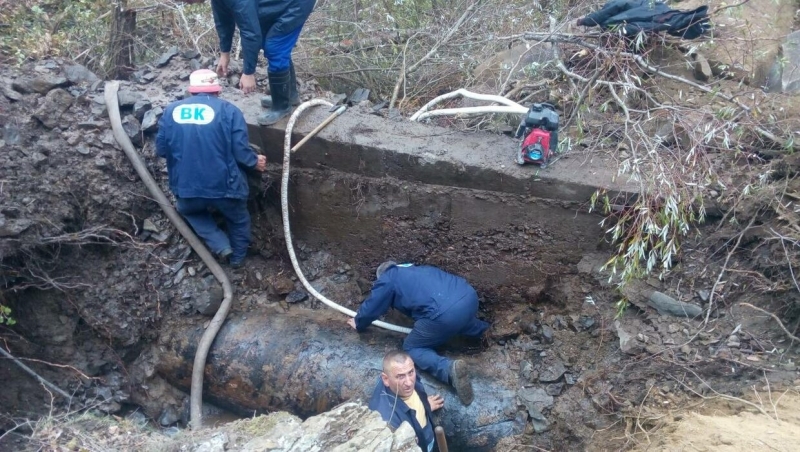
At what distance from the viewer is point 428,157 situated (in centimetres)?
415

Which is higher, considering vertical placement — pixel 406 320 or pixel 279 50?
pixel 279 50

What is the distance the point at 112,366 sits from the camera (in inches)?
177

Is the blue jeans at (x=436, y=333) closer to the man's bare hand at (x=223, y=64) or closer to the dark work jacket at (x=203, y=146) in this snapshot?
the dark work jacket at (x=203, y=146)

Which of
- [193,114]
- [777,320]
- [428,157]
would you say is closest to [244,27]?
[193,114]

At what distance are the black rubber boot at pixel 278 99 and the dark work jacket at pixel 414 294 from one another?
1.37m

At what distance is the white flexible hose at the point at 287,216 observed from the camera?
430cm

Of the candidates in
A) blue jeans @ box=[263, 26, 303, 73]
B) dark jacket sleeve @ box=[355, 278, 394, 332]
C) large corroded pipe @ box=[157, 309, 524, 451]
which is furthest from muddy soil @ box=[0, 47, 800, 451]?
blue jeans @ box=[263, 26, 303, 73]

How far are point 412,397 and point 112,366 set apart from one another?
2.31 m

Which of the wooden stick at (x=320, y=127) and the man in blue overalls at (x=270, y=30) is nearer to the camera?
the man in blue overalls at (x=270, y=30)

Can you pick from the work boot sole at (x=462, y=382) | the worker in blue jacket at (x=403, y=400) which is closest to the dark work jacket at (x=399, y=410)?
the worker in blue jacket at (x=403, y=400)

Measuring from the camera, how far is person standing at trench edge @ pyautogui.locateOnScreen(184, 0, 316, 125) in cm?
391

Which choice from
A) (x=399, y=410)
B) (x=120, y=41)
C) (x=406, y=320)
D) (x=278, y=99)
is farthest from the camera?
(x=120, y=41)

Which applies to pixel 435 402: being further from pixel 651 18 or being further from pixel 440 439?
pixel 651 18

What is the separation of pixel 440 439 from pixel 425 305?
2.80 ft
